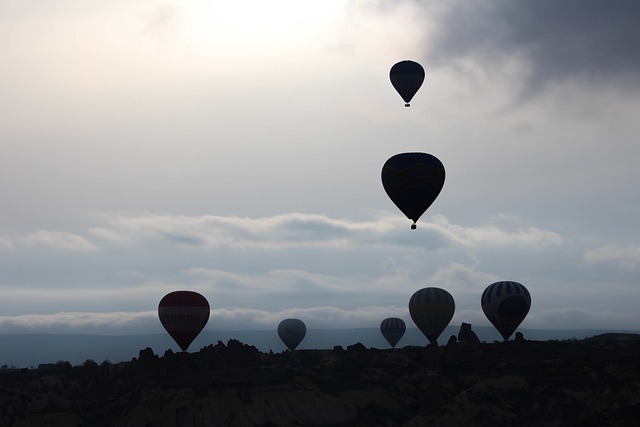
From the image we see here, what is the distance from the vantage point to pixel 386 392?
176000 millimetres

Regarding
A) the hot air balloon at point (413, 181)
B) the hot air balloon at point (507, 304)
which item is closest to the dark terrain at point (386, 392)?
the hot air balloon at point (507, 304)

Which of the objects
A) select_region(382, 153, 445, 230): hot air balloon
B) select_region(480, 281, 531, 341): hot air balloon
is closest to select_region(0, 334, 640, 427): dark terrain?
select_region(480, 281, 531, 341): hot air balloon

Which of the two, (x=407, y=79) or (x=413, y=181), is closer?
(x=413, y=181)

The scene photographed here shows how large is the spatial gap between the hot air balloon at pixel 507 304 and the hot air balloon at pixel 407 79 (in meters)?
55.7

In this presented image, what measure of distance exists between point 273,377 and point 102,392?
4378cm

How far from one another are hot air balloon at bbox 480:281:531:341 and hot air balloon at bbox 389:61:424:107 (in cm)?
5570

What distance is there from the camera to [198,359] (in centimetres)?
19712

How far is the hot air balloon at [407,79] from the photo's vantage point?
508ft

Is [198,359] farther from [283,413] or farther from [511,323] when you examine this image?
[511,323]

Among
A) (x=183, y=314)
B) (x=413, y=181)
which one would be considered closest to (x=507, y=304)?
(x=413, y=181)

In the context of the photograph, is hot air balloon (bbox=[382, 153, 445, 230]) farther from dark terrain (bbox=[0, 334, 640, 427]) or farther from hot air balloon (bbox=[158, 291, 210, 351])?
hot air balloon (bbox=[158, 291, 210, 351])

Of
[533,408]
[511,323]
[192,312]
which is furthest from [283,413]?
[511,323]

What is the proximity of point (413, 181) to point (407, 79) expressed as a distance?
65.6 feet

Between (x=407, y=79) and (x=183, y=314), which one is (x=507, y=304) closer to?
(x=407, y=79)
